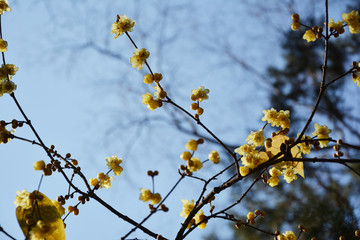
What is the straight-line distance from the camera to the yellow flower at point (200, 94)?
96 centimetres

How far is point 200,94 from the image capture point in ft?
3.19

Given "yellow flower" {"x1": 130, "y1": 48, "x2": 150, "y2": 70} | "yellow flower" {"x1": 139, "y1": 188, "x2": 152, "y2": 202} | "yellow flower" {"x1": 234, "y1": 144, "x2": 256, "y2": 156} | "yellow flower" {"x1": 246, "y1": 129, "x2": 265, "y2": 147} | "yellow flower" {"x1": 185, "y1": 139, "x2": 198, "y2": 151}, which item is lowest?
"yellow flower" {"x1": 139, "y1": 188, "x2": 152, "y2": 202}

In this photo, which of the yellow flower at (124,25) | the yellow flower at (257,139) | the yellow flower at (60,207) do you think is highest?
the yellow flower at (124,25)

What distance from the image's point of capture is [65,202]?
89cm

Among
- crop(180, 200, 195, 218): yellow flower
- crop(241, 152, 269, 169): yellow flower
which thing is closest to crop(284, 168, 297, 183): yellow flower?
crop(241, 152, 269, 169): yellow flower

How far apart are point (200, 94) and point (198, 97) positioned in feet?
0.04

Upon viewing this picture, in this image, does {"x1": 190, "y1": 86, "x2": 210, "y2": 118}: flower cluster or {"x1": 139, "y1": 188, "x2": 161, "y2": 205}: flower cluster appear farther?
{"x1": 190, "y1": 86, "x2": 210, "y2": 118}: flower cluster

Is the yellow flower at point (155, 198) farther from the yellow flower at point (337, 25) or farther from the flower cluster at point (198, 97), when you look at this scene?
the yellow flower at point (337, 25)

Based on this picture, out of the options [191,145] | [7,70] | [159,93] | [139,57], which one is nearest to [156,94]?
[159,93]

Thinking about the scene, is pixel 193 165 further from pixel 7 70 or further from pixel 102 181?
pixel 7 70

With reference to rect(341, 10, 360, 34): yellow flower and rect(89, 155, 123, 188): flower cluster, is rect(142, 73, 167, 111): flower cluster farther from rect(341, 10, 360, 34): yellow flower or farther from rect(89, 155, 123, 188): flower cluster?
rect(341, 10, 360, 34): yellow flower

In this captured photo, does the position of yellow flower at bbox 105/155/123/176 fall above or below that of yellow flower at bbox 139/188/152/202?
above

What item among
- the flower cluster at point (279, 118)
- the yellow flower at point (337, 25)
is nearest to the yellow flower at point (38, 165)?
the flower cluster at point (279, 118)

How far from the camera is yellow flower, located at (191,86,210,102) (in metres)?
0.96
